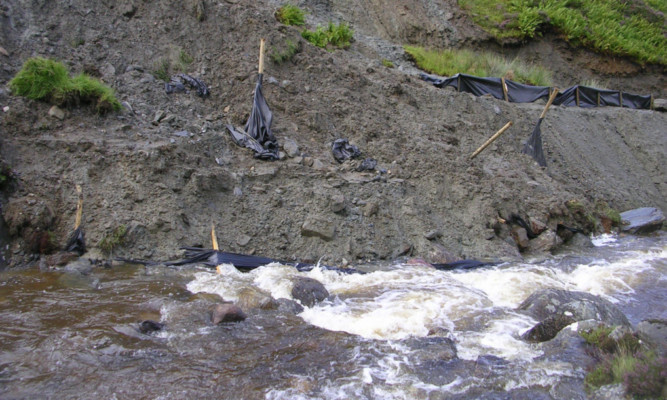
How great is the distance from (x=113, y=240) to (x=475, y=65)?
13097mm

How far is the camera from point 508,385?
3.88 m

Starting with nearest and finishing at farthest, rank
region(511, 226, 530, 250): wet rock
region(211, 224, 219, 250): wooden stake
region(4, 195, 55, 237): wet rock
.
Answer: region(4, 195, 55, 237): wet rock, region(211, 224, 219, 250): wooden stake, region(511, 226, 530, 250): wet rock

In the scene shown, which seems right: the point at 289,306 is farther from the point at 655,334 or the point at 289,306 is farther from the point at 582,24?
the point at 582,24

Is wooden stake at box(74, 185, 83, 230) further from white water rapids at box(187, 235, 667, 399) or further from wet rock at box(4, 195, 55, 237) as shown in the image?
white water rapids at box(187, 235, 667, 399)

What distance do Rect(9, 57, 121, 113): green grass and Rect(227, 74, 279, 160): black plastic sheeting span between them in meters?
2.27

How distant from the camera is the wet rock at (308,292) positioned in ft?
18.3

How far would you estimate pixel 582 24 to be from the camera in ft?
61.8


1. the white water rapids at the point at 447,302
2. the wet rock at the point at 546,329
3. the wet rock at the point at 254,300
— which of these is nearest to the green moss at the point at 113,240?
the white water rapids at the point at 447,302

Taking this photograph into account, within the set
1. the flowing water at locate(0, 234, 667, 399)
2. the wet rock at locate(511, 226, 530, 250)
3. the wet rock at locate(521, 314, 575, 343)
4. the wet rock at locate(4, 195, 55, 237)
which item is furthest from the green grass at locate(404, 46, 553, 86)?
the wet rock at locate(4, 195, 55, 237)

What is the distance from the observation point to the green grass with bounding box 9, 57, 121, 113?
762 cm

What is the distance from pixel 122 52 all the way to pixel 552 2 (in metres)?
17.2

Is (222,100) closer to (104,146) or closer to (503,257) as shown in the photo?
(104,146)

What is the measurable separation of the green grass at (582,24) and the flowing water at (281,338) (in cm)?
1397

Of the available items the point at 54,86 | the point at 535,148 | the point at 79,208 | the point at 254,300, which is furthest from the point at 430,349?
the point at 535,148
